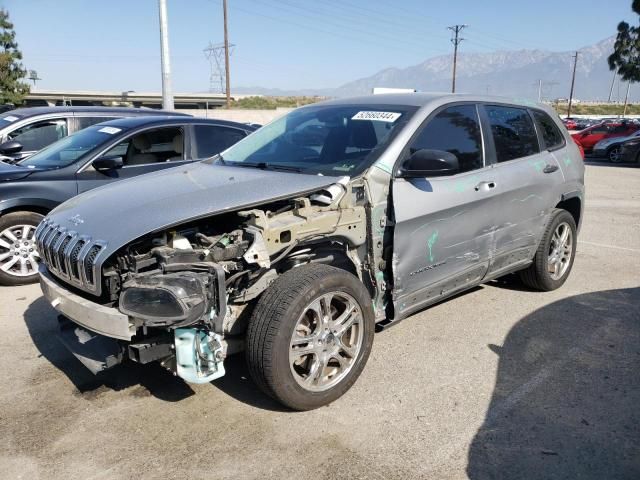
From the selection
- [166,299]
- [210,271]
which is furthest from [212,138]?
[166,299]

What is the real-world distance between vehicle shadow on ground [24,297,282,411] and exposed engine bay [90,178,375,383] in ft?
1.43

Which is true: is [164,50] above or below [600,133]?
above

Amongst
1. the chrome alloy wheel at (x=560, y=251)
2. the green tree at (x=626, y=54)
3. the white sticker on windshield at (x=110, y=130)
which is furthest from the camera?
the green tree at (x=626, y=54)

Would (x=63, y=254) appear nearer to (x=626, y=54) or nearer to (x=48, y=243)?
(x=48, y=243)

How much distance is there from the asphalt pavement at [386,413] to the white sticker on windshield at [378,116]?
168 centimetres

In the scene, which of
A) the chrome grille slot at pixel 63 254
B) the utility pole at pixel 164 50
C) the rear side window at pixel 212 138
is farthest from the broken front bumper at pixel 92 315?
the utility pole at pixel 164 50

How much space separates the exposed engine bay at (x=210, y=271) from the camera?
283 centimetres

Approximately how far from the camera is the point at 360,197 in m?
3.51

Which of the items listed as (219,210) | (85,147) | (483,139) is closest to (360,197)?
(219,210)

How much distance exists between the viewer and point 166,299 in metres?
2.80

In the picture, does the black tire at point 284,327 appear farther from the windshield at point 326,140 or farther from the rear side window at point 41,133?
the rear side window at point 41,133

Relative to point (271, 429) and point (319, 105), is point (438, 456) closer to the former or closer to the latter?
point (271, 429)

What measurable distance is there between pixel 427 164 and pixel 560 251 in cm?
253

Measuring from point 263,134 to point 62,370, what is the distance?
2376 millimetres
